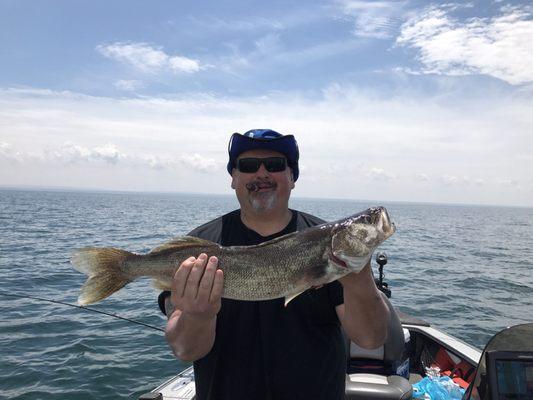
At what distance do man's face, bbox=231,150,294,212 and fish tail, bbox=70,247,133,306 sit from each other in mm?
1387

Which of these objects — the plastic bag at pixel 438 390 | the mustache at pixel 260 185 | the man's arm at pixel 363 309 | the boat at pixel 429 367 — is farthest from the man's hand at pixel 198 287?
the plastic bag at pixel 438 390

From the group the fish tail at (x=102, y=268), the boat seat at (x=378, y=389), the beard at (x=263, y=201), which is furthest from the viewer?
the boat seat at (x=378, y=389)

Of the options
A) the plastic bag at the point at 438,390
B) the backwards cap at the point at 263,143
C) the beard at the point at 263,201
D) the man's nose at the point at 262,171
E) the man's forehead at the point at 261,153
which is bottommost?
the plastic bag at the point at 438,390

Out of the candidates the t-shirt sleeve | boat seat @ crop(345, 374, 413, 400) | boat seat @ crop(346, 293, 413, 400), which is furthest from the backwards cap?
boat seat @ crop(345, 374, 413, 400)

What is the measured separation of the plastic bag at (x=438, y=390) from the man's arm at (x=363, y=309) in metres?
4.32

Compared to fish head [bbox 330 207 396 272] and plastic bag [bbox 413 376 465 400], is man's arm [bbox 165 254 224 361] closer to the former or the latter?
fish head [bbox 330 207 396 272]

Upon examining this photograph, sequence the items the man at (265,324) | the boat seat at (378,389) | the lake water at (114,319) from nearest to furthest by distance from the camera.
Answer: the man at (265,324), the boat seat at (378,389), the lake water at (114,319)

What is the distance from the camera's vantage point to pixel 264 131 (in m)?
4.55

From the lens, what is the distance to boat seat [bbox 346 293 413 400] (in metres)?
5.65

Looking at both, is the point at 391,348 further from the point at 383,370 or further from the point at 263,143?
the point at 263,143

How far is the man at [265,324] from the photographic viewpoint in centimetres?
381

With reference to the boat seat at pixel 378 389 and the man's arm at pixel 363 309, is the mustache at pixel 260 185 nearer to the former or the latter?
the man's arm at pixel 363 309

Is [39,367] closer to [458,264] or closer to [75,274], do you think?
[75,274]

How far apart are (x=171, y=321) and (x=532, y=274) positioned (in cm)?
3213
